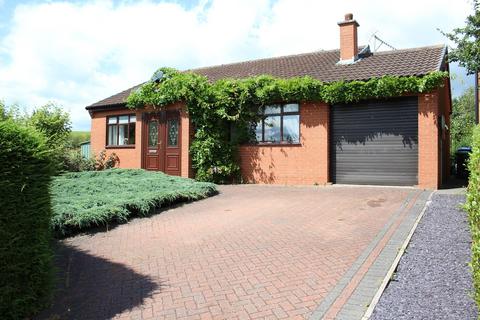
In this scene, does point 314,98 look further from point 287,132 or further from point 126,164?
point 126,164

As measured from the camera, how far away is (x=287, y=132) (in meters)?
14.2

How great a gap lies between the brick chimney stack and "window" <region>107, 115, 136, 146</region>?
398 inches

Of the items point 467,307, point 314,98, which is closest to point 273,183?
point 314,98

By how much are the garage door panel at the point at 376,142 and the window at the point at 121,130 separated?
9826 mm

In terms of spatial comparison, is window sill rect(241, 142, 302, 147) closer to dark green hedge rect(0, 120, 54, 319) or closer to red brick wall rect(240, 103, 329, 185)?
red brick wall rect(240, 103, 329, 185)

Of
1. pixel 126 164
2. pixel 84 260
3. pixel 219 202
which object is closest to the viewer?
pixel 84 260

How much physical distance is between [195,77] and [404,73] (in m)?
7.73

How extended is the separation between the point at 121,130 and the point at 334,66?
10.6m

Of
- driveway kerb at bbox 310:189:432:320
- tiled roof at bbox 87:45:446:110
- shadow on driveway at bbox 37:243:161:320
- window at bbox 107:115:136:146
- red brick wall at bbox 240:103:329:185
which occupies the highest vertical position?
tiled roof at bbox 87:45:446:110

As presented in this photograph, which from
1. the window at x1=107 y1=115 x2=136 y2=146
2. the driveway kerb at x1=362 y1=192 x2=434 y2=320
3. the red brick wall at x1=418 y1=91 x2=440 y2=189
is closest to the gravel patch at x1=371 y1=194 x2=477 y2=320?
the driveway kerb at x1=362 y1=192 x2=434 y2=320

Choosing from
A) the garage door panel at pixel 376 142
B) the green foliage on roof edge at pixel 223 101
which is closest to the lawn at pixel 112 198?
the green foliage on roof edge at pixel 223 101

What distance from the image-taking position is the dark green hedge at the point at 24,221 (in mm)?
3631

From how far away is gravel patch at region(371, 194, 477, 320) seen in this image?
3.74 m

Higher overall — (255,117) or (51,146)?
(255,117)
